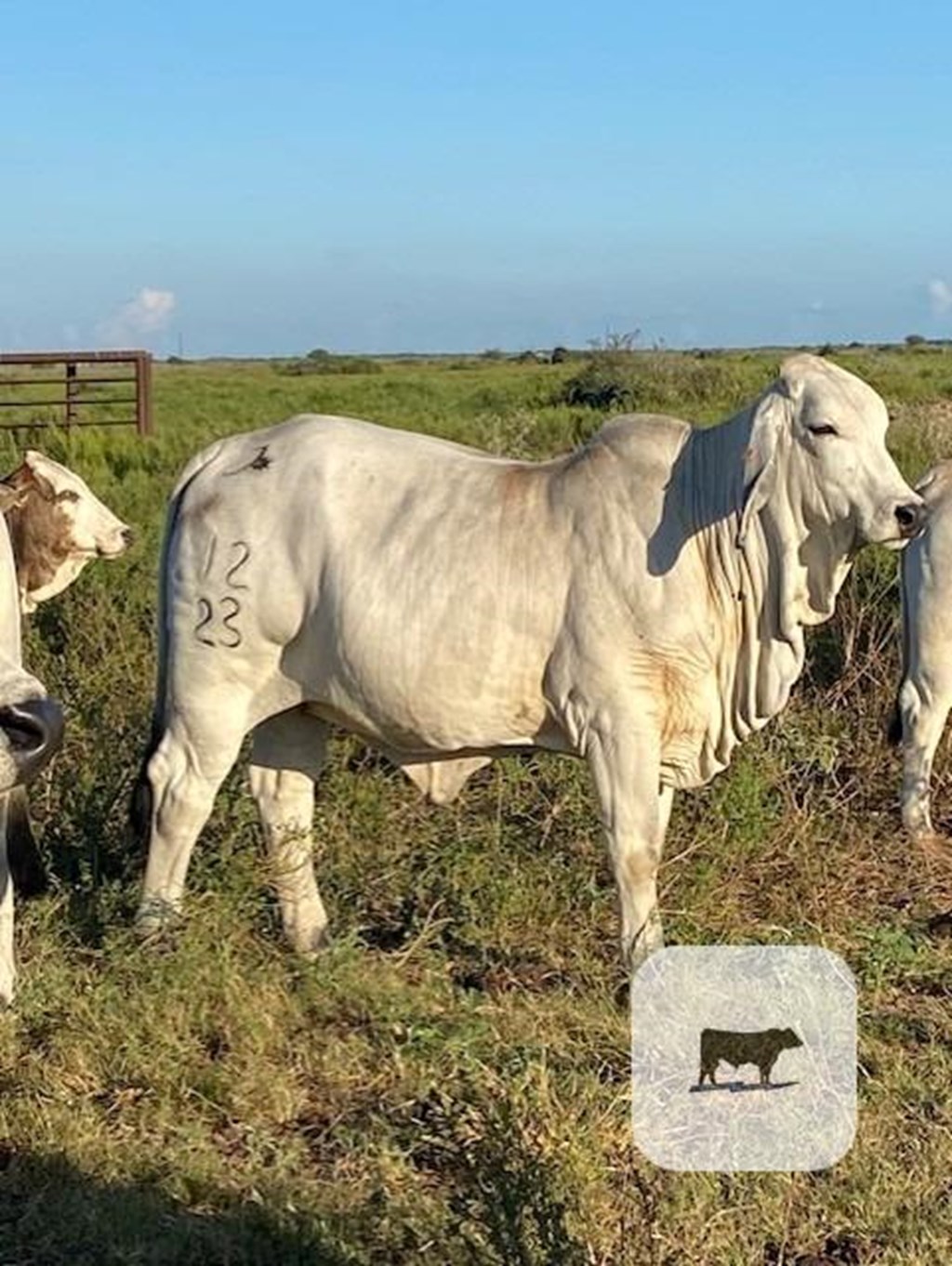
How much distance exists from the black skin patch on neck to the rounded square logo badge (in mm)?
1802

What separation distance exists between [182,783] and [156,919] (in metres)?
0.46

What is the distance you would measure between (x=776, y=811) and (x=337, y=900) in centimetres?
164

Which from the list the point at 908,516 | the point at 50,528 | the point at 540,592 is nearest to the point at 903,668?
the point at 908,516

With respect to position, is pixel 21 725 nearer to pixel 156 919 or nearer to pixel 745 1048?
pixel 156 919

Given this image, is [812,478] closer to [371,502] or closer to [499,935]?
[371,502]

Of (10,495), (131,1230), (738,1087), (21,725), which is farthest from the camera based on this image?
(10,495)

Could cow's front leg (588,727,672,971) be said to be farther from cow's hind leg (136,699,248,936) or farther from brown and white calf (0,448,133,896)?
brown and white calf (0,448,133,896)

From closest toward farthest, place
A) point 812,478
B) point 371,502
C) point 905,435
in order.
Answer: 1. point 812,478
2. point 371,502
3. point 905,435

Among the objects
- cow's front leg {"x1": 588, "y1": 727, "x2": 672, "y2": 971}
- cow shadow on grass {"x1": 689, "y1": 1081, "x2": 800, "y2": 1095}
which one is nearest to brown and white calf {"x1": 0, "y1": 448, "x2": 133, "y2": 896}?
cow's front leg {"x1": 588, "y1": 727, "x2": 672, "y2": 971}

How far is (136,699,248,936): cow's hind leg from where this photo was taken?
5.14 metres

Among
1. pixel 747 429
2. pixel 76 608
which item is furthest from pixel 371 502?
pixel 76 608

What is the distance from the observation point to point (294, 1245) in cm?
348

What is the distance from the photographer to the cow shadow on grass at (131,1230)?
347cm

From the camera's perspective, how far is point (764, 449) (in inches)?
185
